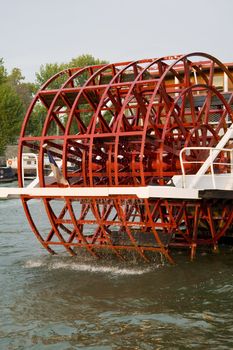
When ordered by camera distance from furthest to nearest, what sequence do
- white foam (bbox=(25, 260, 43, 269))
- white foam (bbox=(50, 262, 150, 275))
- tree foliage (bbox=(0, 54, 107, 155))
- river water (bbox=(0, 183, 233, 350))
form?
tree foliage (bbox=(0, 54, 107, 155)), white foam (bbox=(25, 260, 43, 269)), white foam (bbox=(50, 262, 150, 275)), river water (bbox=(0, 183, 233, 350))

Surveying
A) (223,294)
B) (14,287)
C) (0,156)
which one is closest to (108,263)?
A: (14,287)

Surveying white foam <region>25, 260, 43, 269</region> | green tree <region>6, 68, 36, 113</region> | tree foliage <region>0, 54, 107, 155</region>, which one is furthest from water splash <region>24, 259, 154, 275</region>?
green tree <region>6, 68, 36, 113</region>

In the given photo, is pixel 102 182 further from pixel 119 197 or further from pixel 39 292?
pixel 39 292

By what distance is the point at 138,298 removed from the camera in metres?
8.35

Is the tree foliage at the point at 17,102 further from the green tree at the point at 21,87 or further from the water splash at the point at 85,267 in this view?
the water splash at the point at 85,267

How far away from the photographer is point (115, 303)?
8125 millimetres

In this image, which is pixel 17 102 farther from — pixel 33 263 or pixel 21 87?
pixel 33 263

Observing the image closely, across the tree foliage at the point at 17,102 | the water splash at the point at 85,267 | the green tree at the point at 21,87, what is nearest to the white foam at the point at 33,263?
the water splash at the point at 85,267

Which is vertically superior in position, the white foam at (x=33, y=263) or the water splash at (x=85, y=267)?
the white foam at (x=33, y=263)

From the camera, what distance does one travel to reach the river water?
677 cm

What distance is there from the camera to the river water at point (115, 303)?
267 inches

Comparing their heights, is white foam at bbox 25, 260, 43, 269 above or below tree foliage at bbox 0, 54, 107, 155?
below

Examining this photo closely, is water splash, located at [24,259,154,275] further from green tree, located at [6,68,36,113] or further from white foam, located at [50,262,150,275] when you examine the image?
green tree, located at [6,68,36,113]

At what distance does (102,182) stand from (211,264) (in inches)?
103
